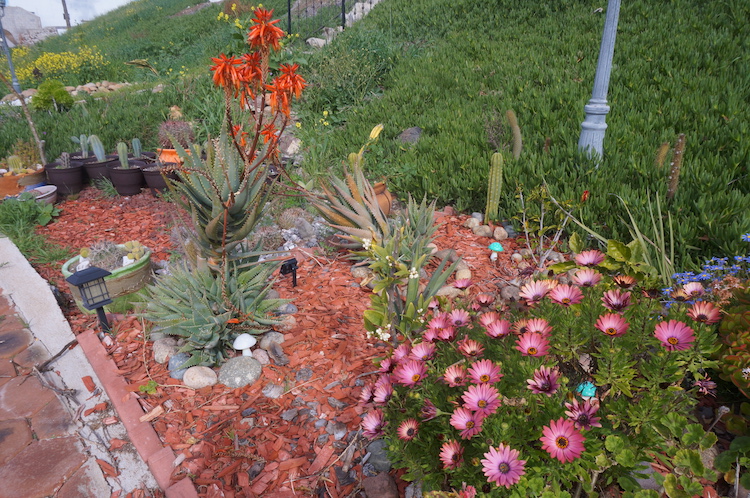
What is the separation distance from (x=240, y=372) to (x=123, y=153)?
12.9 feet

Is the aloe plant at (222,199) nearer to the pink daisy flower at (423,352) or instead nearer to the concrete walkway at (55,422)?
the concrete walkway at (55,422)

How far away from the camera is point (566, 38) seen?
7.49m

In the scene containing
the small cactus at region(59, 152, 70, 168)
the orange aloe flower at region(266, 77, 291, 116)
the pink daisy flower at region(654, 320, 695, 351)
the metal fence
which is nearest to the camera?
the pink daisy flower at region(654, 320, 695, 351)

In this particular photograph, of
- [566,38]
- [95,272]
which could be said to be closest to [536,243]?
[95,272]

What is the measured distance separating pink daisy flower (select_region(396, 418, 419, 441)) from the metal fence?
12103mm

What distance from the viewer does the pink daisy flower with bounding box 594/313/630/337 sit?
125 cm

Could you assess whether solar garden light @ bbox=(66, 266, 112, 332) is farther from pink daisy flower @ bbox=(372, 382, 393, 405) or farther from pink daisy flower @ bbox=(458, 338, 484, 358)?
pink daisy flower @ bbox=(458, 338, 484, 358)

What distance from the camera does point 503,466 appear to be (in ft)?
3.70

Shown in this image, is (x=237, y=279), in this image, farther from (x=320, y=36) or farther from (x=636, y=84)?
(x=320, y=36)

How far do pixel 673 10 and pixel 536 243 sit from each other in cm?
706

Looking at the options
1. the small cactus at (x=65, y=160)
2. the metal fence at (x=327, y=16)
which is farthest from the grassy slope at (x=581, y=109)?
the metal fence at (x=327, y=16)

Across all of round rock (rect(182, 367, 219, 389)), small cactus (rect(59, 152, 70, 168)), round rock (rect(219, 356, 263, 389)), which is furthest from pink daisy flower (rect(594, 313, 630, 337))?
small cactus (rect(59, 152, 70, 168))

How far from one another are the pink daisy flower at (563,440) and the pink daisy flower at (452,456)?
0.80 feet

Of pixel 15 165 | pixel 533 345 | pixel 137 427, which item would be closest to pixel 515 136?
pixel 533 345
